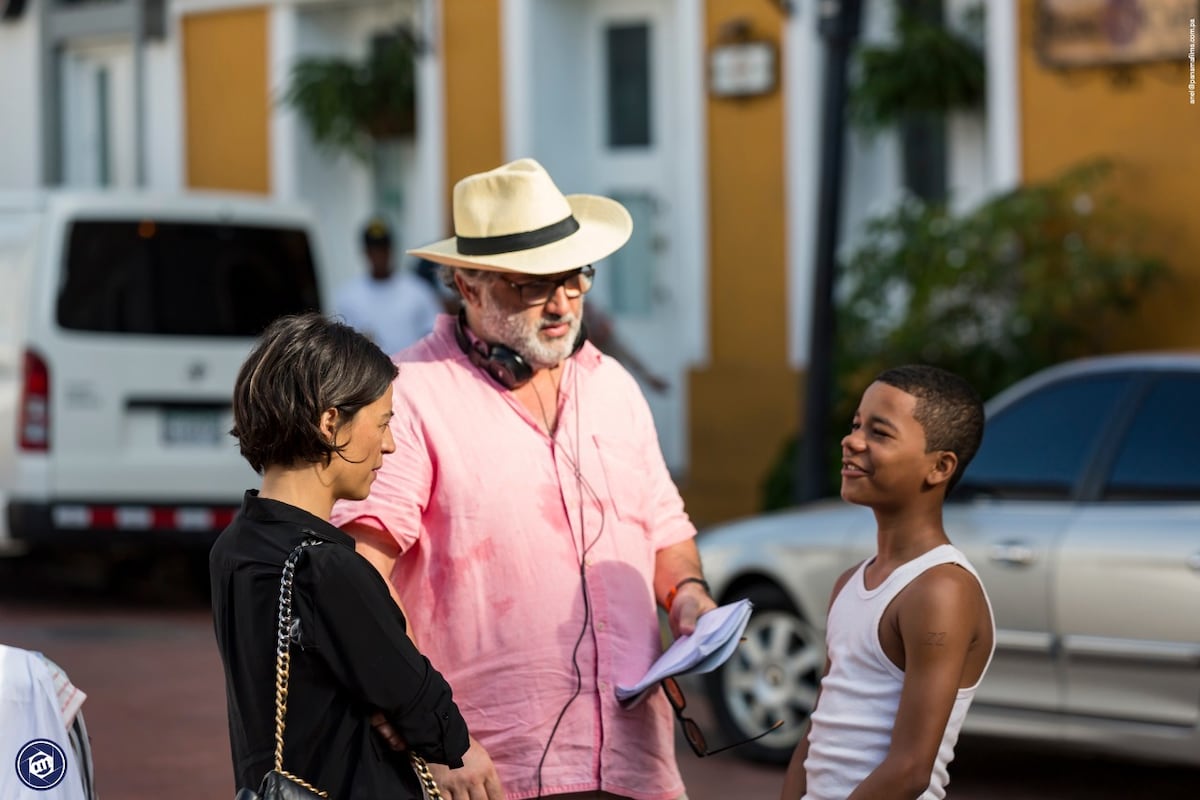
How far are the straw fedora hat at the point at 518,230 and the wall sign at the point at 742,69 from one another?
8.91m

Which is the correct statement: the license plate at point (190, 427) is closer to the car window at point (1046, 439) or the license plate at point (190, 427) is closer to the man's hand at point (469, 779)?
the car window at point (1046, 439)

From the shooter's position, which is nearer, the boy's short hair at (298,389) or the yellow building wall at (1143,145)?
the boy's short hair at (298,389)

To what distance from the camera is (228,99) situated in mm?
15859

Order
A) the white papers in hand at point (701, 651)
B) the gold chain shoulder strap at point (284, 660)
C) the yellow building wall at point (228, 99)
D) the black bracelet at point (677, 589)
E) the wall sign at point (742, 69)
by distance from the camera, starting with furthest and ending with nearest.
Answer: the yellow building wall at point (228, 99)
the wall sign at point (742, 69)
the black bracelet at point (677, 589)
the white papers in hand at point (701, 651)
the gold chain shoulder strap at point (284, 660)

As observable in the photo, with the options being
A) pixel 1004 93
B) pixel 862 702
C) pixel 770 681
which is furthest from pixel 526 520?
pixel 1004 93

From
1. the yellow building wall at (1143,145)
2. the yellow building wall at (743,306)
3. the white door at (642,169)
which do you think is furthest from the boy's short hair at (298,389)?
the white door at (642,169)

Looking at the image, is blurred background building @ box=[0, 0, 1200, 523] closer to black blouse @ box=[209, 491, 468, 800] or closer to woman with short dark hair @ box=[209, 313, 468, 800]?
woman with short dark hair @ box=[209, 313, 468, 800]

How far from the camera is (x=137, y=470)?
10.5m

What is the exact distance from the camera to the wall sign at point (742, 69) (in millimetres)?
12516

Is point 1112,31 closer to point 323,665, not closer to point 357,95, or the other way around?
point 357,95

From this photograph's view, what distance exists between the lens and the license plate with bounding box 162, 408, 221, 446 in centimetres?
1059

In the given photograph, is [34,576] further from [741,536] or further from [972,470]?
[972,470]

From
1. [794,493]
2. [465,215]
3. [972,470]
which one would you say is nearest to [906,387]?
[465,215]

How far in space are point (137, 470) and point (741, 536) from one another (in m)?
4.28
